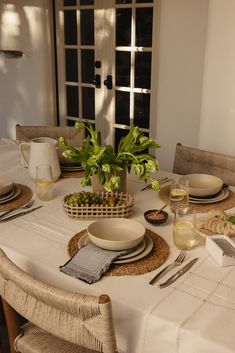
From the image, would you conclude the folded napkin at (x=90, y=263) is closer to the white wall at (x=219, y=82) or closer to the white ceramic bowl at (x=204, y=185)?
the white ceramic bowl at (x=204, y=185)

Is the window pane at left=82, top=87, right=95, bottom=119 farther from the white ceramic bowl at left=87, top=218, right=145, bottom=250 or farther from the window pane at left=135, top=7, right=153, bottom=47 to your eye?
the white ceramic bowl at left=87, top=218, right=145, bottom=250

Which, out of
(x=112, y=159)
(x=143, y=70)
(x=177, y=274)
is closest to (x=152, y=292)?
(x=177, y=274)

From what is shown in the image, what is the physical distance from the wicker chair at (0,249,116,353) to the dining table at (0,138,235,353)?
9cm

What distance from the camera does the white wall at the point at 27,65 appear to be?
4.08 meters

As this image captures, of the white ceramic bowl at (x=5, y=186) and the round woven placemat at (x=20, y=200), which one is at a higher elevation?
the white ceramic bowl at (x=5, y=186)

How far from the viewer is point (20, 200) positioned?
5.45 ft

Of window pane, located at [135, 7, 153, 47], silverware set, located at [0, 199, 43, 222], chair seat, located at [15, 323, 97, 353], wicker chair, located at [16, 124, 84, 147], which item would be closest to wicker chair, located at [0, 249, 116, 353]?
chair seat, located at [15, 323, 97, 353]

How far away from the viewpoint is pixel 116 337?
105cm

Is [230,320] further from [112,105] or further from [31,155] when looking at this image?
[112,105]

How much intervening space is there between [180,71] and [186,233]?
218 cm

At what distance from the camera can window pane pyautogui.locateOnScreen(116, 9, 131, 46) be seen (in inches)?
140

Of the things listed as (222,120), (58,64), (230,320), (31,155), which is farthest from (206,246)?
(58,64)

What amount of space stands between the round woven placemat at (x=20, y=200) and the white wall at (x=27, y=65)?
2604 millimetres

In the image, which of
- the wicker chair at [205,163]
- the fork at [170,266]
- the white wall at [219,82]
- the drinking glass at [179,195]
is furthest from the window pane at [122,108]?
the fork at [170,266]
